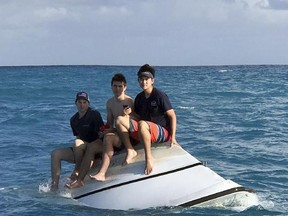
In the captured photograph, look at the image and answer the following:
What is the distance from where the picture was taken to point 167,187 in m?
8.54

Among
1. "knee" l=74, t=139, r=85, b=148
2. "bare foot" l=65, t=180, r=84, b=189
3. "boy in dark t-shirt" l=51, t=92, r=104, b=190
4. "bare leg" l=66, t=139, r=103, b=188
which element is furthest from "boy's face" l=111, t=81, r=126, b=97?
"bare foot" l=65, t=180, r=84, b=189

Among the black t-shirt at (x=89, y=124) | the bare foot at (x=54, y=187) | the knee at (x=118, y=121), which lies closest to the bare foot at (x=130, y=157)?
the knee at (x=118, y=121)

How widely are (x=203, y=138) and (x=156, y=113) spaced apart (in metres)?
8.71

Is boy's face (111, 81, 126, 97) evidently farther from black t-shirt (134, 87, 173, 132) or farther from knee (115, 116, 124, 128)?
knee (115, 116, 124, 128)

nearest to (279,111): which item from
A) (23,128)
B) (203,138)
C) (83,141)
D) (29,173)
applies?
(203,138)

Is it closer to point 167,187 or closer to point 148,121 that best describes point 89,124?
point 148,121

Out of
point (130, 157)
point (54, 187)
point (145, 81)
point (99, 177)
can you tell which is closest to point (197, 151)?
point (54, 187)

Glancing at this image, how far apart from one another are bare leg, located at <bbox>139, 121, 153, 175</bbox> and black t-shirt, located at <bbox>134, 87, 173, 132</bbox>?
0.96 ft

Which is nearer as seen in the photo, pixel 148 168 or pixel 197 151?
pixel 148 168

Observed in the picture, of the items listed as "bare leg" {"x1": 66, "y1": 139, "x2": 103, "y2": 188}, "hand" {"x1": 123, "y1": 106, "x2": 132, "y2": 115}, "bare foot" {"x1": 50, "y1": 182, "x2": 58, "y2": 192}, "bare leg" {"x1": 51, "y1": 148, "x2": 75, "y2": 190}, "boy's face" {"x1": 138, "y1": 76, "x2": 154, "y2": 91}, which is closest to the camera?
"boy's face" {"x1": 138, "y1": 76, "x2": 154, "y2": 91}

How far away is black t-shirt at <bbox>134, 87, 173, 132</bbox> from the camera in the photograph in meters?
8.80

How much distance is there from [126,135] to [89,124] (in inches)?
28.2

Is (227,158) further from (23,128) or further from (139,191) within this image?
(23,128)

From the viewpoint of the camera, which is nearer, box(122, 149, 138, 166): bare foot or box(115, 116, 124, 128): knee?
box(115, 116, 124, 128): knee
